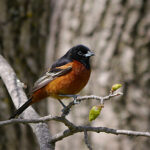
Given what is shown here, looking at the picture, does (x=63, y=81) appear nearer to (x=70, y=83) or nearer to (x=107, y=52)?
(x=70, y=83)

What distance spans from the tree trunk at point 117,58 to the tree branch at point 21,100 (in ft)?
7.34

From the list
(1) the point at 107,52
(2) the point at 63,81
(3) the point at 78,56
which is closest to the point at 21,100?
(2) the point at 63,81

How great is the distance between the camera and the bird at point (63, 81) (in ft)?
13.1

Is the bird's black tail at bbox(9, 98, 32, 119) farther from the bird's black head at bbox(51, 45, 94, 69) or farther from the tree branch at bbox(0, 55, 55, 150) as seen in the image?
the bird's black head at bbox(51, 45, 94, 69)

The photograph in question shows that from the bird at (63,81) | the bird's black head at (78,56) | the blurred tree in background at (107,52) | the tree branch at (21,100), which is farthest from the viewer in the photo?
the blurred tree in background at (107,52)

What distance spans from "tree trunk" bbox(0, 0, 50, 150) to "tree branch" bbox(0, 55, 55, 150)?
137 cm

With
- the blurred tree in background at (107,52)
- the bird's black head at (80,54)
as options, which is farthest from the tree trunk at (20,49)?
the bird's black head at (80,54)

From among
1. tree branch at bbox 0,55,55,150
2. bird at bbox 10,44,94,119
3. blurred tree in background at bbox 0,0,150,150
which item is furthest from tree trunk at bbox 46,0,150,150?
tree branch at bbox 0,55,55,150

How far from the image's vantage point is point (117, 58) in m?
6.01

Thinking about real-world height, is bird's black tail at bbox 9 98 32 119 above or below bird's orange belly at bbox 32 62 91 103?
below

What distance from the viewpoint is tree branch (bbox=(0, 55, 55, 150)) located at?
3355 mm

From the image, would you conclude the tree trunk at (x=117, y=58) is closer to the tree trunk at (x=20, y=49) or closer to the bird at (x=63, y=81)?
the tree trunk at (x=20, y=49)

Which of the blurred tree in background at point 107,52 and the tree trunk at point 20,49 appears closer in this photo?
the tree trunk at point 20,49

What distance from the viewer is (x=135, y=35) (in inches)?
238
